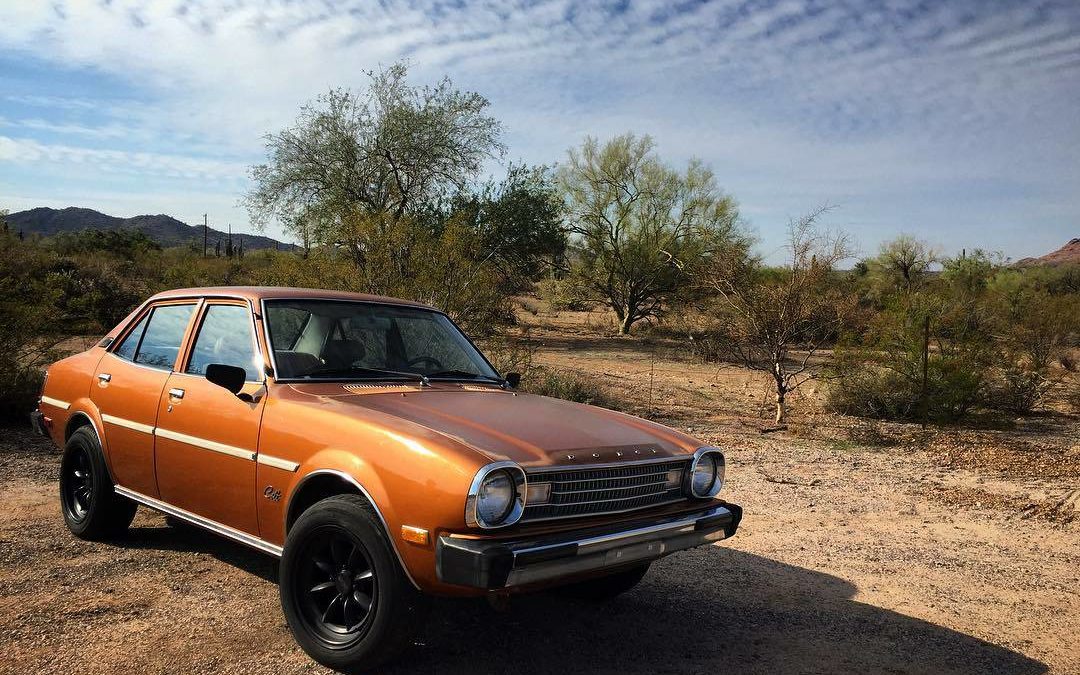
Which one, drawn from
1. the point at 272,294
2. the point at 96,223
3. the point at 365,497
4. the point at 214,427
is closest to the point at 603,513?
the point at 365,497

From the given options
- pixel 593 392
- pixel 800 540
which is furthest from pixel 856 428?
pixel 800 540

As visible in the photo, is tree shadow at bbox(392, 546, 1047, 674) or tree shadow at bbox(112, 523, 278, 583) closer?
tree shadow at bbox(392, 546, 1047, 674)

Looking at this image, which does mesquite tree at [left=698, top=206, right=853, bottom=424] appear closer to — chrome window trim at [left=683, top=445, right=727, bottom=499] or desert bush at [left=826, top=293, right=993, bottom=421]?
desert bush at [left=826, top=293, right=993, bottom=421]

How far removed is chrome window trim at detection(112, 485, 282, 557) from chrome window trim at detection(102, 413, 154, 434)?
373 millimetres

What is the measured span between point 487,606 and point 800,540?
2.79m

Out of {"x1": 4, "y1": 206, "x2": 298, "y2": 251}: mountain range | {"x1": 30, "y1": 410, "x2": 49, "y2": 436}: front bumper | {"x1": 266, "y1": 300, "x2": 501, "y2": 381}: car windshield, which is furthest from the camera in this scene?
{"x1": 4, "y1": 206, "x2": 298, "y2": 251}: mountain range

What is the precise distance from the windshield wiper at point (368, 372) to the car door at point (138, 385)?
1.07 metres

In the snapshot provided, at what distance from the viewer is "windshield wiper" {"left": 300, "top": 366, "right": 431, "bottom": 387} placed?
4.36 meters

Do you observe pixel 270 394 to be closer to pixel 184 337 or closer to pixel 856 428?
pixel 184 337

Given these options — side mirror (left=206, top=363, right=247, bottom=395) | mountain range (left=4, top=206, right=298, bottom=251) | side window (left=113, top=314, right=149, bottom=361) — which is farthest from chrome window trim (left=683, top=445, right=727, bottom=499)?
mountain range (left=4, top=206, right=298, bottom=251)

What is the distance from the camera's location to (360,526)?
3426 mm

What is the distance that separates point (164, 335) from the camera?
5.12 metres

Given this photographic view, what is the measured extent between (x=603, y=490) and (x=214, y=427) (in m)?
2.01

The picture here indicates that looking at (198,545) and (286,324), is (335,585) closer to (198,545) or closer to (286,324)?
(286,324)
